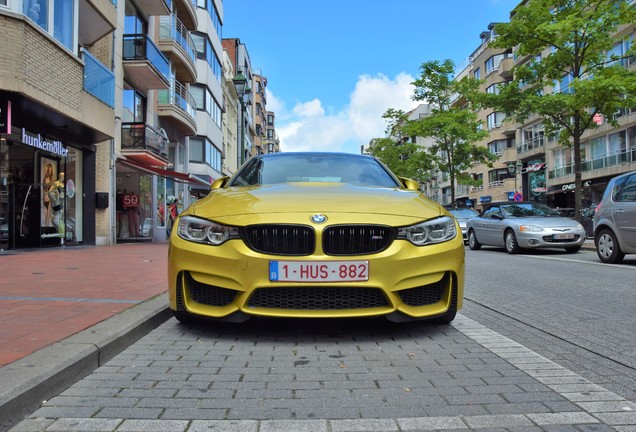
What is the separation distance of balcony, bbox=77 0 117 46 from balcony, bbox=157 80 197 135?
6611mm

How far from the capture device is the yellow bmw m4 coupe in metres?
3.44

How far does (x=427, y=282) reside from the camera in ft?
11.8

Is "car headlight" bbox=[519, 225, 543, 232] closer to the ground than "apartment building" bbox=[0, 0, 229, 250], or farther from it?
closer to the ground

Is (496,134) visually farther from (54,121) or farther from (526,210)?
(54,121)

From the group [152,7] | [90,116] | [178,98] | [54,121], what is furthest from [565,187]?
[54,121]

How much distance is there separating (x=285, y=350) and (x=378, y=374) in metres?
0.77

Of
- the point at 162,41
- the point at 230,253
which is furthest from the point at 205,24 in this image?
the point at 230,253

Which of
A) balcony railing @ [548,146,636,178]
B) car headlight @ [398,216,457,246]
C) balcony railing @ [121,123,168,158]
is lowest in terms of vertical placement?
car headlight @ [398,216,457,246]

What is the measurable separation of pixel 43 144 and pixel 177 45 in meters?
11.5

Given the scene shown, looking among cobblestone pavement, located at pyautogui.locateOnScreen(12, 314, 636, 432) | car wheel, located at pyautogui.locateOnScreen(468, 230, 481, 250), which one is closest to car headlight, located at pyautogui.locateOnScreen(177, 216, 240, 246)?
cobblestone pavement, located at pyautogui.locateOnScreen(12, 314, 636, 432)

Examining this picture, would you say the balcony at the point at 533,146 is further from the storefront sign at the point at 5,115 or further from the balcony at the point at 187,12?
the storefront sign at the point at 5,115

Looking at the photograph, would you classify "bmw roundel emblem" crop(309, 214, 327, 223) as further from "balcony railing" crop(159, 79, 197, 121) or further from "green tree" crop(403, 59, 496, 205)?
"green tree" crop(403, 59, 496, 205)

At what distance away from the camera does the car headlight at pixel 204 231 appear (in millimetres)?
3578

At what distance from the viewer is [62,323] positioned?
3.75 meters
